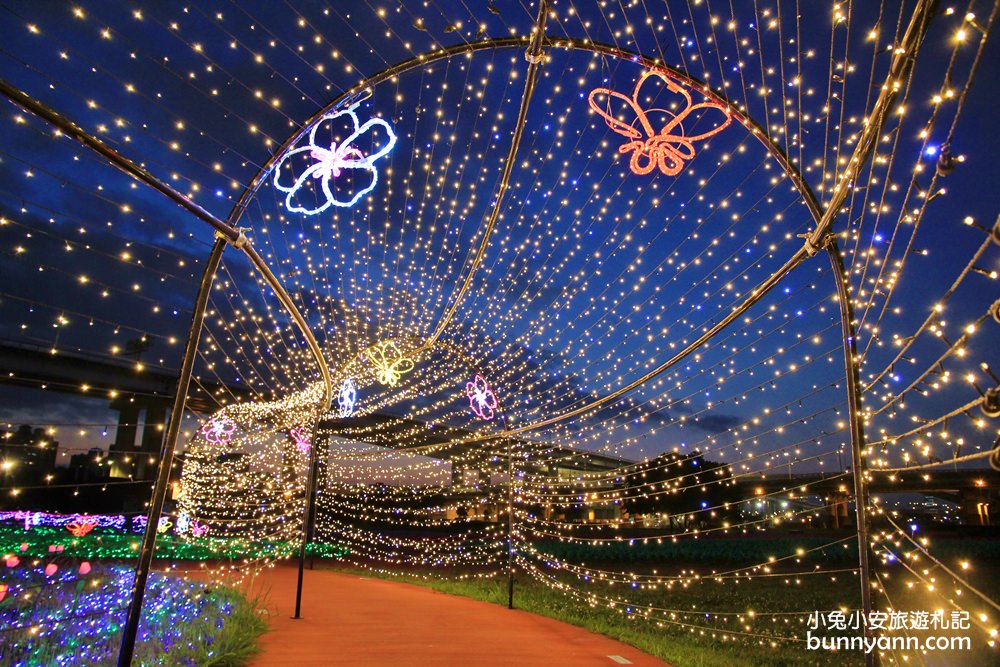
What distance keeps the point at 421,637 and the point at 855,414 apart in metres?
4.42

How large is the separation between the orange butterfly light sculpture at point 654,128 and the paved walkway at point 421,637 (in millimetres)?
4206

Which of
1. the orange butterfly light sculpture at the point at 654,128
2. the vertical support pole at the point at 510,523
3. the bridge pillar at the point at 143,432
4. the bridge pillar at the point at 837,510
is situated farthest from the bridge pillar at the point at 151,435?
the orange butterfly light sculpture at the point at 654,128

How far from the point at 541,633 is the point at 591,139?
5149 mm

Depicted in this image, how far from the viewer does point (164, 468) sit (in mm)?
4008

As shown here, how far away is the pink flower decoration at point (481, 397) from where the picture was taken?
28.1 ft

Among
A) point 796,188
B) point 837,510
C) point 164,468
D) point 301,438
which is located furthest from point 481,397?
point 837,510

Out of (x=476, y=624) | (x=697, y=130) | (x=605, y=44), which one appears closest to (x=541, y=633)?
(x=476, y=624)

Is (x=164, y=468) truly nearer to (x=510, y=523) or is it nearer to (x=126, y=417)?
(x=510, y=523)

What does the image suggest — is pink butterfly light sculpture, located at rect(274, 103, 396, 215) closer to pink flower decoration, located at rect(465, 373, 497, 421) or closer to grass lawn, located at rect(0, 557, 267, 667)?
grass lawn, located at rect(0, 557, 267, 667)

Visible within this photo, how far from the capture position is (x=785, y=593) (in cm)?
1055

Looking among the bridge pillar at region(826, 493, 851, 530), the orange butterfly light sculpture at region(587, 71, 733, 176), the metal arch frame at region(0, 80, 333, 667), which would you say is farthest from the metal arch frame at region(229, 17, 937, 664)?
the bridge pillar at region(826, 493, 851, 530)

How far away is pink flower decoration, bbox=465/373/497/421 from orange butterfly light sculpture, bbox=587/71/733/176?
5.08 m

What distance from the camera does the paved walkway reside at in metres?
4.90

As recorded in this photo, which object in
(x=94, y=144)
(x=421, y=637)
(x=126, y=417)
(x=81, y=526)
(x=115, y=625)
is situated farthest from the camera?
(x=126, y=417)
